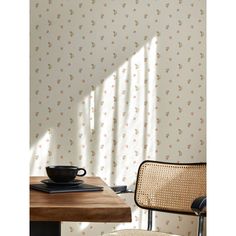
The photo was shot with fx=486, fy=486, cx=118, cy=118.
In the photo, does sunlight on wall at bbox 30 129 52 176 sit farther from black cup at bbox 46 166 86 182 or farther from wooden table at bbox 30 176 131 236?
wooden table at bbox 30 176 131 236

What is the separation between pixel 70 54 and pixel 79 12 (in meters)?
0.34

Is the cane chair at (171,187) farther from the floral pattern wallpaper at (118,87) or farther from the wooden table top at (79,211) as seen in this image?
the floral pattern wallpaper at (118,87)

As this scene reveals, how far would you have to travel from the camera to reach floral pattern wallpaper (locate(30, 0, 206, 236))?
3869 millimetres

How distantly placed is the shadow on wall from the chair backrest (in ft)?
4.23

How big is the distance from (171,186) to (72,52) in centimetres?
170

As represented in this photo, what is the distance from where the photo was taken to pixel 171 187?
8.50 feet

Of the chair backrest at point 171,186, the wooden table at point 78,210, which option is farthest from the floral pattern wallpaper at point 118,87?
the wooden table at point 78,210

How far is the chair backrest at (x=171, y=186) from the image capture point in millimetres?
2559

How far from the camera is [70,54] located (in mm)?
3887

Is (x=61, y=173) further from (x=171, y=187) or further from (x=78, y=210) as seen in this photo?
(x=171, y=187)

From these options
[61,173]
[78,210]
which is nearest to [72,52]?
[61,173]

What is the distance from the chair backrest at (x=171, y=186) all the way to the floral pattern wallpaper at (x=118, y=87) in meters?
1.19

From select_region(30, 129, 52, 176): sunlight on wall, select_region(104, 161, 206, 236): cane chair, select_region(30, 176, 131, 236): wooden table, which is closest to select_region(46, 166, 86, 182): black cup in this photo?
select_region(30, 176, 131, 236): wooden table
